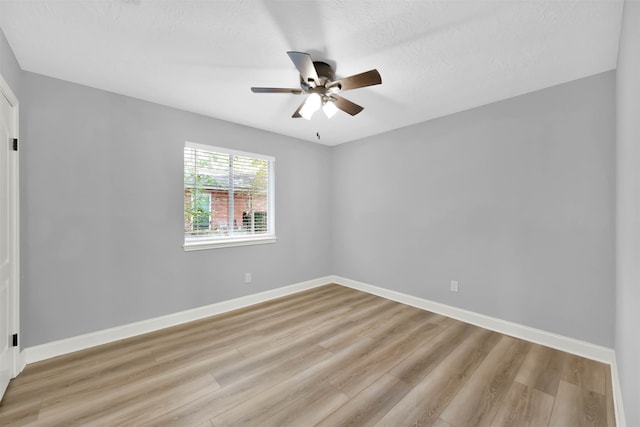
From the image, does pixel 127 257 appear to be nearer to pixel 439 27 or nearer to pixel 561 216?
pixel 439 27

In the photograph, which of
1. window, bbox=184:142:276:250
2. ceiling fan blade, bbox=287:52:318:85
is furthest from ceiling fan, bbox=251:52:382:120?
window, bbox=184:142:276:250

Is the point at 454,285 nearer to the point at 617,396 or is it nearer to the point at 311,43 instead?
the point at 617,396

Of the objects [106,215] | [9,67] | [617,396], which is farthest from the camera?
[106,215]

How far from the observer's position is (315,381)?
6.65 feet

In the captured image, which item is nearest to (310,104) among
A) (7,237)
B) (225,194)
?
(225,194)

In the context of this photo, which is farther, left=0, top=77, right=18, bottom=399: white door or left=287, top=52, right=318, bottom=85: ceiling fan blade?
left=0, top=77, right=18, bottom=399: white door

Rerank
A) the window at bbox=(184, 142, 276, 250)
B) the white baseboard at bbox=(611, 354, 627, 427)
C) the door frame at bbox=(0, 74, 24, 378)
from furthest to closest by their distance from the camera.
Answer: the window at bbox=(184, 142, 276, 250) < the door frame at bbox=(0, 74, 24, 378) < the white baseboard at bbox=(611, 354, 627, 427)

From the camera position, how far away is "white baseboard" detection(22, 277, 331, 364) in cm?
232

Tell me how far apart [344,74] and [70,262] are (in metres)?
3.09

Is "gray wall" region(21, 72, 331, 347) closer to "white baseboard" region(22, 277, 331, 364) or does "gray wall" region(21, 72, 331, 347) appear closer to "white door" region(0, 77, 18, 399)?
"white baseboard" region(22, 277, 331, 364)

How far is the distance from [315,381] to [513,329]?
222cm

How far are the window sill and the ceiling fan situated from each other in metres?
1.92

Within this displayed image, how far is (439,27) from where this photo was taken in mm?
1762

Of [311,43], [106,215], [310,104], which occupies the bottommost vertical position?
[106,215]
